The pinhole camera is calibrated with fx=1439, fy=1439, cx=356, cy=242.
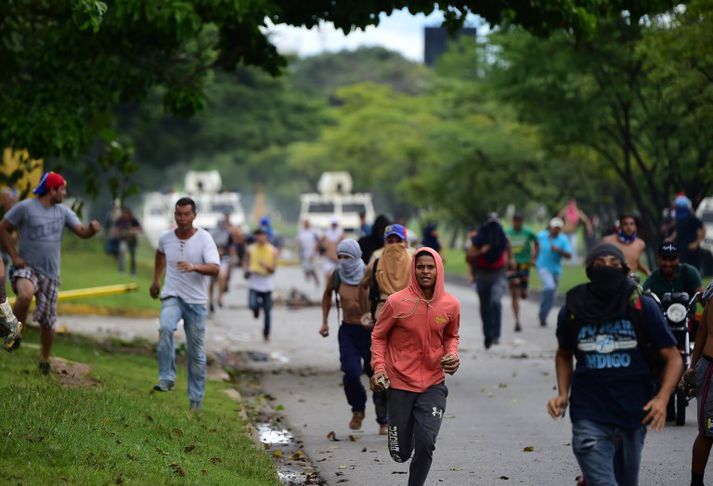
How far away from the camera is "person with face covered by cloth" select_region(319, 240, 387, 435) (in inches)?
448

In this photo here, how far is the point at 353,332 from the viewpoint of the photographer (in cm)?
1165

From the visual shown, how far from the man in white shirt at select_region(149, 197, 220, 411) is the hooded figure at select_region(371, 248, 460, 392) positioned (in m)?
3.48

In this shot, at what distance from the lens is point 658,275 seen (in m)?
11.2

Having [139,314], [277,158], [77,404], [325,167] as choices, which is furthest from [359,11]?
[277,158]

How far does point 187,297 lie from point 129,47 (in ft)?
16.8

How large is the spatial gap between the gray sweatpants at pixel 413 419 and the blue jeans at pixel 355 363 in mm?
2910

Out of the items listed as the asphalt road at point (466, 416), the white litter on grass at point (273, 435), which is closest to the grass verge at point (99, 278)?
the asphalt road at point (466, 416)

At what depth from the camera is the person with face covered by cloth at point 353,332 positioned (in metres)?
11.4

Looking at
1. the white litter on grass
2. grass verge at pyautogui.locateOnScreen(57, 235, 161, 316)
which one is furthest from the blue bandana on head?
grass verge at pyautogui.locateOnScreen(57, 235, 161, 316)

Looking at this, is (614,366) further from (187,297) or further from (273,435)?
(187,297)

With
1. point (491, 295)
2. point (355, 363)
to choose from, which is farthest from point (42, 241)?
point (491, 295)

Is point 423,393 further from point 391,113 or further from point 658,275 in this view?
point 391,113

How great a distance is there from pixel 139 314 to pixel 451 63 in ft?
139

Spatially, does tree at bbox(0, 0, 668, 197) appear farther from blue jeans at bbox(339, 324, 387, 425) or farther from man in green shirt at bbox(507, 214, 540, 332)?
man in green shirt at bbox(507, 214, 540, 332)
